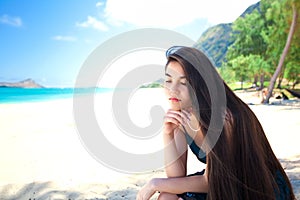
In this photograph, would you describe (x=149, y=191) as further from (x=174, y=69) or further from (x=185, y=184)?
(x=174, y=69)

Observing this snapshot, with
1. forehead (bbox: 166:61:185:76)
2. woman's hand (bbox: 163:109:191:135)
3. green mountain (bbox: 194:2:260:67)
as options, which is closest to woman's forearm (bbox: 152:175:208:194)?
woman's hand (bbox: 163:109:191:135)

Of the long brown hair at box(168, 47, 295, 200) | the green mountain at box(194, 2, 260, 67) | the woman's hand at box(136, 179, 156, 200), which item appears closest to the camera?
the long brown hair at box(168, 47, 295, 200)

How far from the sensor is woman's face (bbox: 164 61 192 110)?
4.82ft

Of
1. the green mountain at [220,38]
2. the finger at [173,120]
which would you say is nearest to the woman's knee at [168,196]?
the finger at [173,120]

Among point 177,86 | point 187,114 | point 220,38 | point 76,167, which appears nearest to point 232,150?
point 187,114

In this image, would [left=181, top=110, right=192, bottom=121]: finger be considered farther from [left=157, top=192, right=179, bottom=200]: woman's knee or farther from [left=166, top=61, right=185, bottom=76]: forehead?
[left=157, top=192, right=179, bottom=200]: woman's knee

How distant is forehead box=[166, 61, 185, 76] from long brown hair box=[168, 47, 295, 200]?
0.08 feet

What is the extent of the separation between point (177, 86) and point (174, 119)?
0.55ft

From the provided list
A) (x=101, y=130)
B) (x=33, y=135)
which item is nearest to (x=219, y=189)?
(x=101, y=130)

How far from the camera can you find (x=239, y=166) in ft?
4.66

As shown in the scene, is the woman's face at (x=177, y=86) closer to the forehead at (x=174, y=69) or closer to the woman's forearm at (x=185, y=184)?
the forehead at (x=174, y=69)

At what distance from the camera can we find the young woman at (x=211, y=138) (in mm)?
1356

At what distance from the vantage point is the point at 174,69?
4.91ft

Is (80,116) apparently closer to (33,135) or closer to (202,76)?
(202,76)
